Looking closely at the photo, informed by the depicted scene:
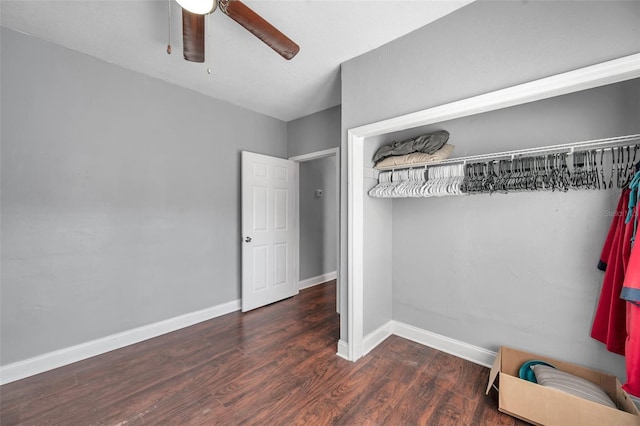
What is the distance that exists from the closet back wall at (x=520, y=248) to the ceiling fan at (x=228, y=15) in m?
1.62

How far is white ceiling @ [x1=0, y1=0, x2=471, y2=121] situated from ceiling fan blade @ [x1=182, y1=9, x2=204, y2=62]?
1.02 feet

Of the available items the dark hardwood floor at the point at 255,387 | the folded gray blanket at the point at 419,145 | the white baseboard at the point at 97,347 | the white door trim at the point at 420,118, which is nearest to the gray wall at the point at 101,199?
the white baseboard at the point at 97,347

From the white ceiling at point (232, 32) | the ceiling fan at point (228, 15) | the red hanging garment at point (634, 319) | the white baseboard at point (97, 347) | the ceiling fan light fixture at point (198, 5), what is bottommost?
the white baseboard at point (97, 347)

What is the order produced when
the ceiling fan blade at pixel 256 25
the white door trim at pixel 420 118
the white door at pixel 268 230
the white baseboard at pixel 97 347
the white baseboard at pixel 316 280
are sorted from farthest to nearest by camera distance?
the white baseboard at pixel 316 280 → the white door at pixel 268 230 → the white baseboard at pixel 97 347 → the ceiling fan blade at pixel 256 25 → the white door trim at pixel 420 118

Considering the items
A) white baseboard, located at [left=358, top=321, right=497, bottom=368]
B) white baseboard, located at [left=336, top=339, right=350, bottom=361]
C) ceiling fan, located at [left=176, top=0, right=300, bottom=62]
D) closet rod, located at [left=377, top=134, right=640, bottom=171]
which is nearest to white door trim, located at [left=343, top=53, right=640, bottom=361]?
white baseboard, located at [left=336, top=339, right=350, bottom=361]

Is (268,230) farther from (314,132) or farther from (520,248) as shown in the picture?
(520,248)

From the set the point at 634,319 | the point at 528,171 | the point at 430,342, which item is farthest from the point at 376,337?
the point at 528,171

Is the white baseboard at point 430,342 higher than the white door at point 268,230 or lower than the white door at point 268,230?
lower

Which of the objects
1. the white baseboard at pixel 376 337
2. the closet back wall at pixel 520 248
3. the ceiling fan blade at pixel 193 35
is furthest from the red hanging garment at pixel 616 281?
the ceiling fan blade at pixel 193 35

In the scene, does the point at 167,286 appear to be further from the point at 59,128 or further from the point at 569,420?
the point at 569,420

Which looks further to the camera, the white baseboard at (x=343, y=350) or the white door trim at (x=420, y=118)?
the white baseboard at (x=343, y=350)

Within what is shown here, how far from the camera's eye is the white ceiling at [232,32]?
1810mm

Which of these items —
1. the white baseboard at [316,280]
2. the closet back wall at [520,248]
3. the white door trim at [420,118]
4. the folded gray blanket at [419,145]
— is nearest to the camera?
the white door trim at [420,118]

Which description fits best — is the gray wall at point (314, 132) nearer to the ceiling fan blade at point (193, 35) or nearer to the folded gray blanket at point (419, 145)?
the folded gray blanket at point (419, 145)
